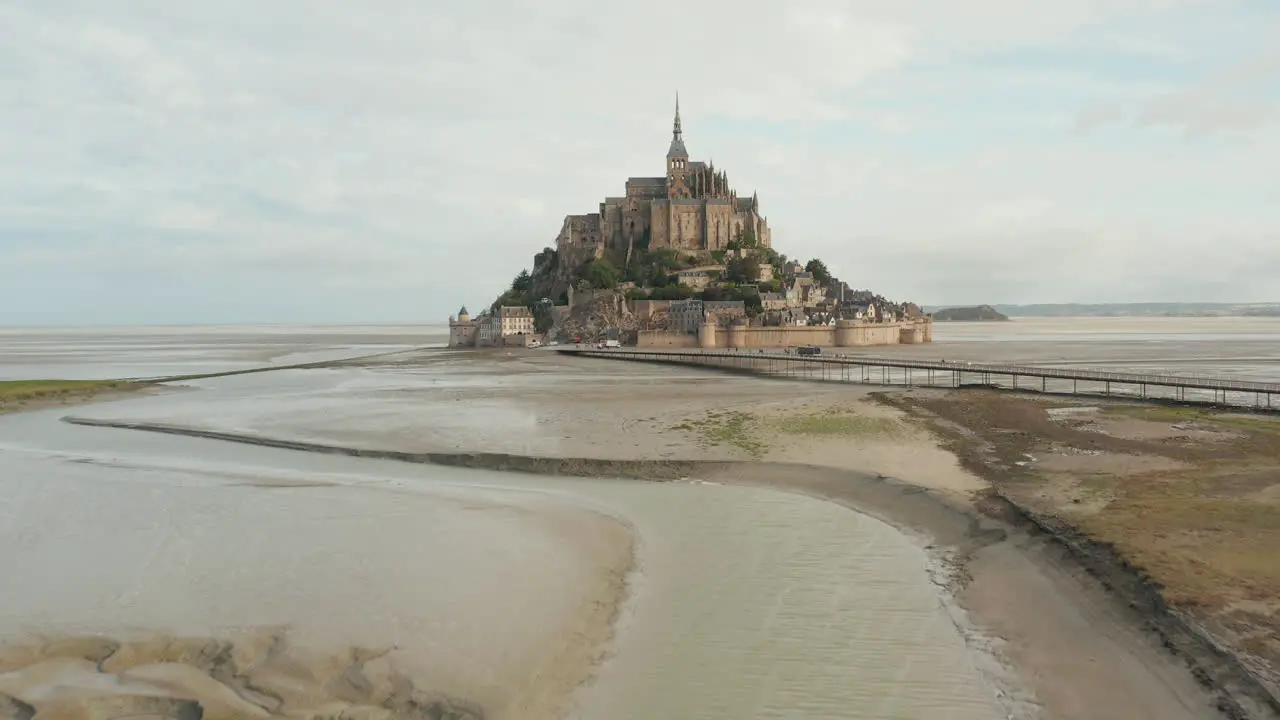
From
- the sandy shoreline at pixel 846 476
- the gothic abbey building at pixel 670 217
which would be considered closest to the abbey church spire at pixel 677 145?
the gothic abbey building at pixel 670 217

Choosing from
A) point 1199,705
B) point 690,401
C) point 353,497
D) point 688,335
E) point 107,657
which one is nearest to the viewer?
point 1199,705

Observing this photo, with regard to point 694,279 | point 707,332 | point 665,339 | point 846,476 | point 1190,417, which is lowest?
point 846,476

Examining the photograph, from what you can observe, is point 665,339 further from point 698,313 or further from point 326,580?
point 326,580

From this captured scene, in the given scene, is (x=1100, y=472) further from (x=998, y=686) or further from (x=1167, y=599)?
Answer: (x=998, y=686)

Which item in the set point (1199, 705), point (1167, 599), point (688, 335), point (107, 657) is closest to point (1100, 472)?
point (1167, 599)

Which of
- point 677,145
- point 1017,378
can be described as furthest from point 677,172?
point 1017,378

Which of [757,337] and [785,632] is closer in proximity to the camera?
[785,632]

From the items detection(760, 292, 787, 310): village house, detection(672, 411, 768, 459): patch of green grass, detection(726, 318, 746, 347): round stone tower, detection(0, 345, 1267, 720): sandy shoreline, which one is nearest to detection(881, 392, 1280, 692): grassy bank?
detection(0, 345, 1267, 720): sandy shoreline

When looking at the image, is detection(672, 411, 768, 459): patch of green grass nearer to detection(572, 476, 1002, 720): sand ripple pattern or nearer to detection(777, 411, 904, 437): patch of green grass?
detection(777, 411, 904, 437): patch of green grass
